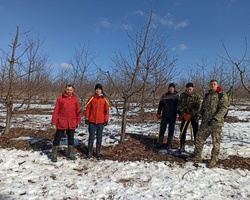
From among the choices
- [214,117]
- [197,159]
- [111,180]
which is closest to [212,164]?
[197,159]

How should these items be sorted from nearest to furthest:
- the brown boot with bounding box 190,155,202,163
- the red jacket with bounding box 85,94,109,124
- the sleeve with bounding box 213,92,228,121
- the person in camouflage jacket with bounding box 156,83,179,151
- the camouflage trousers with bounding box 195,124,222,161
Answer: the sleeve with bounding box 213,92,228,121 → the camouflage trousers with bounding box 195,124,222,161 → the brown boot with bounding box 190,155,202,163 → the red jacket with bounding box 85,94,109,124 → the person in camouflage jacket with bounding box 156,83,179,151

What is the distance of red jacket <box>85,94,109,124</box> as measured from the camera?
5.32m

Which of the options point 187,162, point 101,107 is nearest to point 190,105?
point 187,162

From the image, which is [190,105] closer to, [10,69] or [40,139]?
[40,139]

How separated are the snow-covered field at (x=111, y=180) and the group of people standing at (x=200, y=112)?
1.69ft

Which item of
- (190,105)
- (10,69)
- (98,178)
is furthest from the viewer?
(10,69)

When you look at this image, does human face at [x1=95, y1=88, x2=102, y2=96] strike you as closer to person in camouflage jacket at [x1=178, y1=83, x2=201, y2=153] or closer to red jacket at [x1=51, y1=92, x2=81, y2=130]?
red jacket at [x1=51, y1=92, x2=81, y2=130]

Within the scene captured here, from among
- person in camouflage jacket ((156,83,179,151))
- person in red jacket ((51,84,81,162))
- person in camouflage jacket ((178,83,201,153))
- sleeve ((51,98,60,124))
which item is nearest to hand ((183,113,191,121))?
person in camouflage jacket ((178,83,201,153))

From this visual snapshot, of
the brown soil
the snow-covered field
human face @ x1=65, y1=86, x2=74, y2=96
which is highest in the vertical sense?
human face @ x1=65, y1=86, x2=74, y2=96

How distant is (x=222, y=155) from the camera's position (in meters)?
5.53

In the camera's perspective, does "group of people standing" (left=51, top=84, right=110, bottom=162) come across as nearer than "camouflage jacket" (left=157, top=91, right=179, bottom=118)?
Yes

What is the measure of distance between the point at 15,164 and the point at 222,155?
479 cm

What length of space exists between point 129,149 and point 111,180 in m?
1.78

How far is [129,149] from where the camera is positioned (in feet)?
19.5
